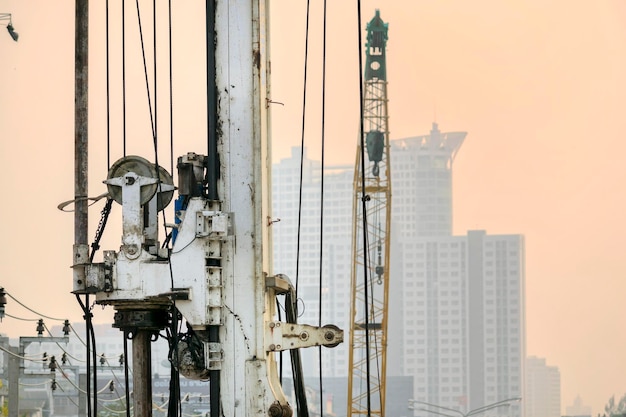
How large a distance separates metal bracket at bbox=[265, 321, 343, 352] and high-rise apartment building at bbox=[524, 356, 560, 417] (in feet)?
371

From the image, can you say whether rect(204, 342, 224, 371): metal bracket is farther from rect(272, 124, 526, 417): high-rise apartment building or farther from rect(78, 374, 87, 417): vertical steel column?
rect(272, 124, 526, 417): high-rise apartment building

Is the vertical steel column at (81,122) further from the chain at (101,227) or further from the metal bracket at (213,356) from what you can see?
the metal bracket at (213,356)

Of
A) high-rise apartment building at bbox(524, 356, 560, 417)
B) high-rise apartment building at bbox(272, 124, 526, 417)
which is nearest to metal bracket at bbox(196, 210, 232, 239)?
high-rise apartment building at bbox(272, 124, 526, 417)

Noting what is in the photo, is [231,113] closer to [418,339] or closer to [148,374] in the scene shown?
[148,374]

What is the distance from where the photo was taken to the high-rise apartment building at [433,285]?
11731cm

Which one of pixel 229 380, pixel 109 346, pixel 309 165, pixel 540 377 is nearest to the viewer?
pixel 229 380

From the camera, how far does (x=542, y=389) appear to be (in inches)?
4936

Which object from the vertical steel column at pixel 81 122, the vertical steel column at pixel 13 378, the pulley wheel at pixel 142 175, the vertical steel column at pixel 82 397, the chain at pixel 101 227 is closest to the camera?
the pulley wheel at pixel 142 175

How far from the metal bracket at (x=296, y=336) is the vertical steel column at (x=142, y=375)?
774mm

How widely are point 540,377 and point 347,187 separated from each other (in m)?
21.7

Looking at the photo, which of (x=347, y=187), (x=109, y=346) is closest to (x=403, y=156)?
(x=347, y=187)

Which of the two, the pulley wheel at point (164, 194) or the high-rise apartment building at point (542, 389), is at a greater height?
the pulley wheel at point (164, 194)

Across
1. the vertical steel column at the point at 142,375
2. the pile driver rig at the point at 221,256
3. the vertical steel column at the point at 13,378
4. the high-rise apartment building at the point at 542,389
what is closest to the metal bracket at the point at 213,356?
the pile driver rig at the point at 221,256

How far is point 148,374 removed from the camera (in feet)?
29.5
